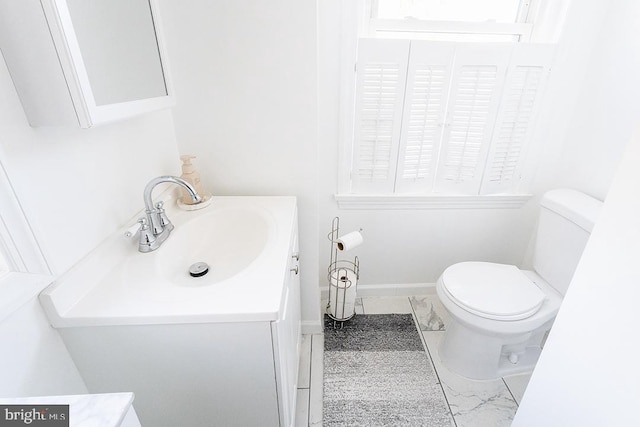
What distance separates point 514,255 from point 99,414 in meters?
2.11

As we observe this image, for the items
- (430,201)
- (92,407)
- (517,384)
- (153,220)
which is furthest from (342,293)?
(92,407)

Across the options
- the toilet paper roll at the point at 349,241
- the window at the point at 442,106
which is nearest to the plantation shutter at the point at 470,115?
the window at the point at 442,106

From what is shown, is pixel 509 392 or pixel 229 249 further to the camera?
pixel 509 392

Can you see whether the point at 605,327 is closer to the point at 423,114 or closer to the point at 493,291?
the point at 493,291

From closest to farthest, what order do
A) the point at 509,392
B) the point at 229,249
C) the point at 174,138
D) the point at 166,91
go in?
1. the point at 166,91
2. the point at 229,249
3. the point at 174,138
4. the point at 509,392

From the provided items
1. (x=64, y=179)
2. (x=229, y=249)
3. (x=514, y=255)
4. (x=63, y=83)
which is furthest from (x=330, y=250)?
(x=63, y=83)

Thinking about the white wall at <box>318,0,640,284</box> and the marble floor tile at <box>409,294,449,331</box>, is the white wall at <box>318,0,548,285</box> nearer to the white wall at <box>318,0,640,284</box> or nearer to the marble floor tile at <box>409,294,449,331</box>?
the white wall at <box>318,0,640,284</box>

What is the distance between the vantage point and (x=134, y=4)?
0.88m

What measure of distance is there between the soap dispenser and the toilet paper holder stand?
0.73m

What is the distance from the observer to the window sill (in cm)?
168

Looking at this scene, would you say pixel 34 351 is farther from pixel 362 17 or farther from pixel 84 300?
pixel 362 17

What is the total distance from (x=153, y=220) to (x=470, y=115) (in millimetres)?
1479

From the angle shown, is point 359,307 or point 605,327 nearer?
point 605,327

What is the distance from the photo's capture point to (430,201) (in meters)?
1.71
